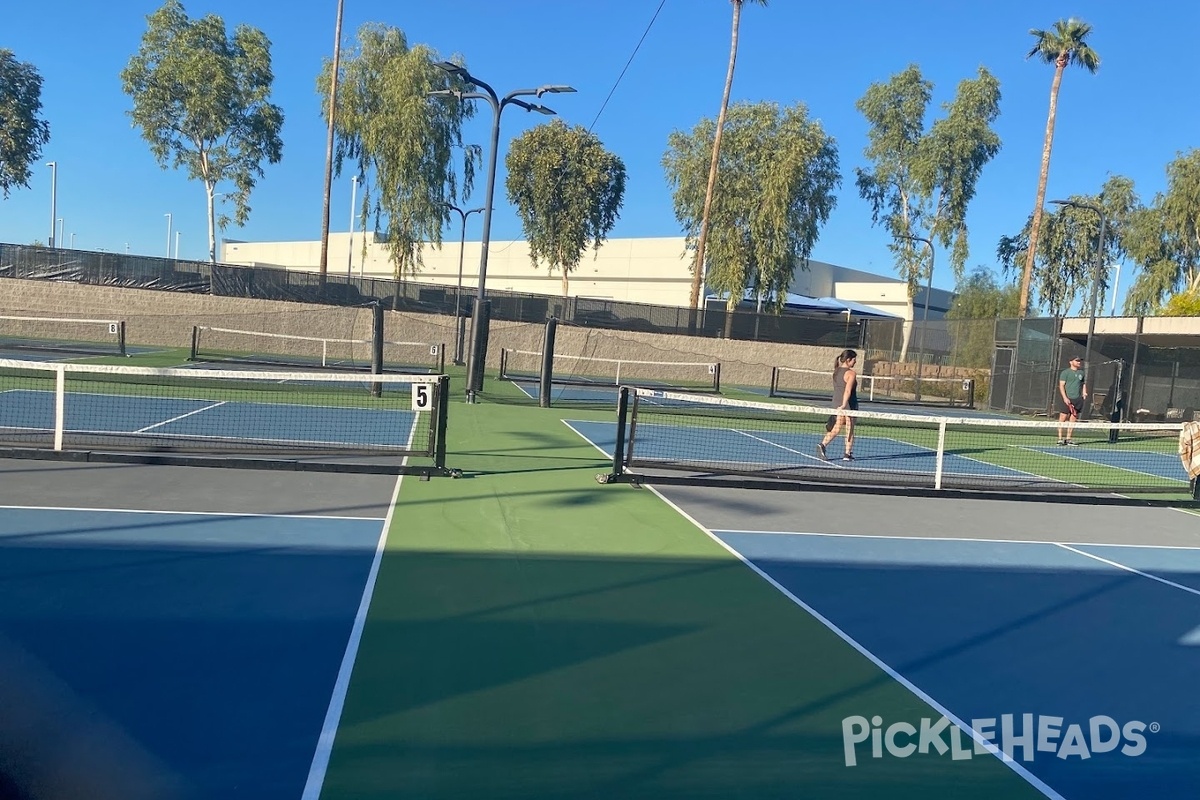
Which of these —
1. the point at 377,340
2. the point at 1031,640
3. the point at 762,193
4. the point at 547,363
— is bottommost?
the point at 1031,640

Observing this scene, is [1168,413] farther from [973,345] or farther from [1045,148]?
[1045,148]

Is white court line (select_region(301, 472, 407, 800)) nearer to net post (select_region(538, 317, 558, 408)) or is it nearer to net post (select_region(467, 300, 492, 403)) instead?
net post (select_region(467, 300, 492, 403))

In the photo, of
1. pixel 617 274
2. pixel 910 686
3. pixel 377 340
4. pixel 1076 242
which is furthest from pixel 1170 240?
pixel 910 686

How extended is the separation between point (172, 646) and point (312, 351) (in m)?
27.8

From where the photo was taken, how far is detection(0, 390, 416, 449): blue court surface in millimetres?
11789

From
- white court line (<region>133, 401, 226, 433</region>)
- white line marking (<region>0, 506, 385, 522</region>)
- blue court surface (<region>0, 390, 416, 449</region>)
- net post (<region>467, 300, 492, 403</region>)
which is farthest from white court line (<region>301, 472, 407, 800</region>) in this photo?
net post (<region>467, 300, 492, 403</region>)

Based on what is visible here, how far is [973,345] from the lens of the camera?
33.5 m

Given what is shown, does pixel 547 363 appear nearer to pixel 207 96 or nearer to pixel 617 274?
pixel 207 96

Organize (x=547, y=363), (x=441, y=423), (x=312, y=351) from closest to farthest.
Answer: (x=441, y=423), (x=547, y=363), (x=312, y=351)

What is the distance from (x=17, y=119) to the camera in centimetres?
4194

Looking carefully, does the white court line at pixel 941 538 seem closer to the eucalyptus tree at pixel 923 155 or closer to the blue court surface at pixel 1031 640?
the blue court surface at pixel 1031 640

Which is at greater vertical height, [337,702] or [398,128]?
[398,128]

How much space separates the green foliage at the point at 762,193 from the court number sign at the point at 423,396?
32.1m

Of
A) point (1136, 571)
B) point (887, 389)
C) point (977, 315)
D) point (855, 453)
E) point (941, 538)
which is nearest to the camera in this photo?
point (1136, 571)
